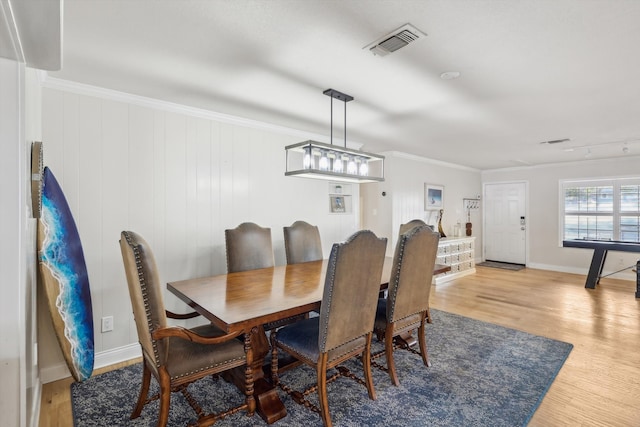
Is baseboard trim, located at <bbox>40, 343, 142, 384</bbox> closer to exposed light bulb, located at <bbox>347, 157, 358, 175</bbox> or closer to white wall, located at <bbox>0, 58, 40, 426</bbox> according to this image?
white wall, located at <bbox>0, 58, 40, 426</bbox>

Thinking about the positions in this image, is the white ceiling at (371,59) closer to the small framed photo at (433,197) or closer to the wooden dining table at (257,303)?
the wooden dining table at (257,303)

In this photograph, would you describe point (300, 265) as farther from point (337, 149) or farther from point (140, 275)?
point (140, 275)

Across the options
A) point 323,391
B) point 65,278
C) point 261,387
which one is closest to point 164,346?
point 261,387

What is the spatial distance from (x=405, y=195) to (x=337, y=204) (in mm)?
1713

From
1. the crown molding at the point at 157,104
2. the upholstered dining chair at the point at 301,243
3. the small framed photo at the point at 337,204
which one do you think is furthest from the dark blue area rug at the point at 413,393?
the crown molding at the point at 157,104

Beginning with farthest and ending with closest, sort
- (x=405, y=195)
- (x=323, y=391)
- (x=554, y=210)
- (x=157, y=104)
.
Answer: (x=554, y=210) → (x=405, y=195) → (x=157, y=104) → (x=323, y=391)

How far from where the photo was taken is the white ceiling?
1.64 m

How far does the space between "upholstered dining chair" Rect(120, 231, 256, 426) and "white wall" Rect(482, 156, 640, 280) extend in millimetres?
7118

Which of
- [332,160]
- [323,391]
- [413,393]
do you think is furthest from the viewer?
[332,160]

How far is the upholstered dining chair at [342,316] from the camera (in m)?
1.84

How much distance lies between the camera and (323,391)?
1.87m

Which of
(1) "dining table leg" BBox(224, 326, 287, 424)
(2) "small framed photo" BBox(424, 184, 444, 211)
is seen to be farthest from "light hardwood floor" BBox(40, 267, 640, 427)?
(2) "small framed photo" BBox(424, 184, 444, 211)

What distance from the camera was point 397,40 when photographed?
189 centimetres

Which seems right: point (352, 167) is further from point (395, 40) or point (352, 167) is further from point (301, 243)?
point (395, 40)
